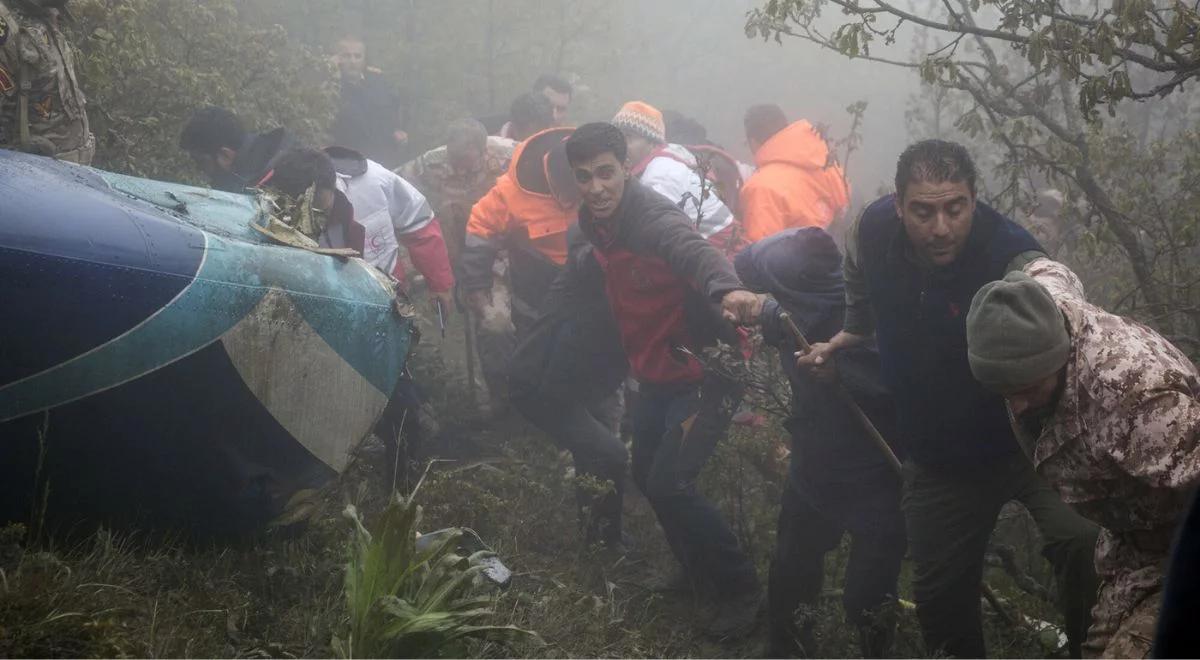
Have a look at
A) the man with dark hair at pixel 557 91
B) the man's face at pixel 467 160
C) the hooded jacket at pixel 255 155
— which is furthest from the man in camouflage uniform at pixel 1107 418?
the man with dark hair at pixel 557 91

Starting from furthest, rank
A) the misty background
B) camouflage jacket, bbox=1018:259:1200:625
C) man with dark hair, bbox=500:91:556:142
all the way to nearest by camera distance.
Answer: the misty background → man with dark hair, bbox=500:91:556:142 → camouflage jacket, bbox=1018:259:1200:625

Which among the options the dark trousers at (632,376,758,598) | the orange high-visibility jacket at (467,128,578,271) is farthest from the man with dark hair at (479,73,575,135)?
the dark trousers at (632,376,758,598)

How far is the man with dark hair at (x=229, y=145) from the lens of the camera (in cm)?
617

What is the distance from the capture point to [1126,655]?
104 inches

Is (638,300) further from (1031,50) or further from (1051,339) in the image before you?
(1051,339)

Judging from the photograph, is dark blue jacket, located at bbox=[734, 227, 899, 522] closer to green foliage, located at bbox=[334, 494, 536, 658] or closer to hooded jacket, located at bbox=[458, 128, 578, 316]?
green foliage, located at bbox=[334, 494, 536, 658]

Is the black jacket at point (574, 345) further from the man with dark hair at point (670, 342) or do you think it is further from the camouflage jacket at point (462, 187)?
the camouflage jacket at point (462, 187)

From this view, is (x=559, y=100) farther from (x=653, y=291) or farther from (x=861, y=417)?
(x=861, y=417)

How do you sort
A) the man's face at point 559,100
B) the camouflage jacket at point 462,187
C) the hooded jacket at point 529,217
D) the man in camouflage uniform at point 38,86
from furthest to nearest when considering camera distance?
the man's face at point 559,100
the camouflage jacket at point 462,187
the hooded jacket at point 529,217
the man in camouflage uniform at point 38,86

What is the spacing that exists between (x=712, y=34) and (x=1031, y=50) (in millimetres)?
14125

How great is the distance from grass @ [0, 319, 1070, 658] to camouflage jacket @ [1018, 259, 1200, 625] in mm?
1629

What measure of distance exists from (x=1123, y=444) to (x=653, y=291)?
8.79 feet

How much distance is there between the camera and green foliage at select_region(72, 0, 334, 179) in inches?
242

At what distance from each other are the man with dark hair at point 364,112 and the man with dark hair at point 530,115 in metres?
2.43
